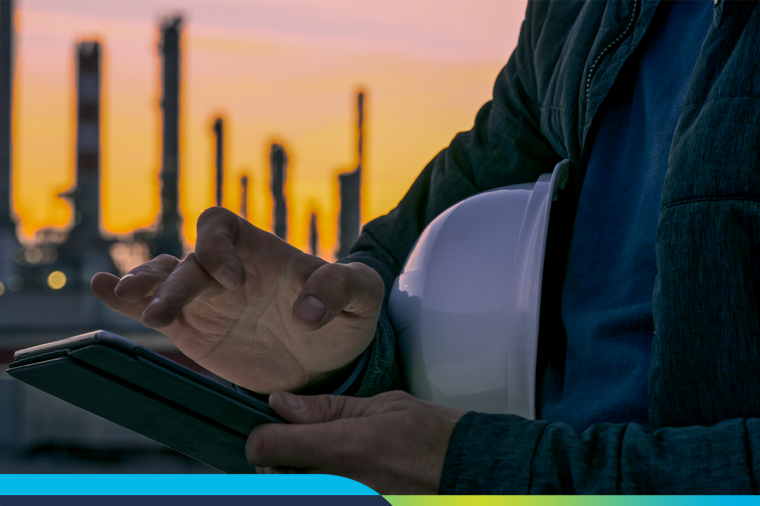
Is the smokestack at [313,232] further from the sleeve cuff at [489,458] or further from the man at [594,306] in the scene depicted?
the sleeve cuff at [489,458]

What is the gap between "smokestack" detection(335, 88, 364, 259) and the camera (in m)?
13.8

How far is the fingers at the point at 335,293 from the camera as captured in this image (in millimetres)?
846

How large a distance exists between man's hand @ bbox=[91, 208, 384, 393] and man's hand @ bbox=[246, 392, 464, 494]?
12 cm

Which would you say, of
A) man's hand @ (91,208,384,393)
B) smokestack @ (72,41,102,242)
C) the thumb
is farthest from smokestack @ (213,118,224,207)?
the thumb

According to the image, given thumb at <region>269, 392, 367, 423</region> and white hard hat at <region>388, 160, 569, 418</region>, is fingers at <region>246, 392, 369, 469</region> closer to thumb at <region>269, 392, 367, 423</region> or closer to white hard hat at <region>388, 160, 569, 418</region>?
thumb at <region>269, 392, 367, 423</region>

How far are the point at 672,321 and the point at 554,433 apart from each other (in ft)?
0.84

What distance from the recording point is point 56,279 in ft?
48.4

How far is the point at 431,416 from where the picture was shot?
824mm

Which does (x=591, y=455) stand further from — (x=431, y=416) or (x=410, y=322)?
(x=410, y=322)

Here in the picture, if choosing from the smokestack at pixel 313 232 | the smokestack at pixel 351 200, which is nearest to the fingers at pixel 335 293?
the smokestack at pixel 351 200

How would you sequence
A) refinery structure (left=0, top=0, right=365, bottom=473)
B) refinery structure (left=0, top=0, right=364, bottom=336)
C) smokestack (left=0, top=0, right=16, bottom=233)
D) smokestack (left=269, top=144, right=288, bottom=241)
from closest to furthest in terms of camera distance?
refinery structure (left=0, top=0, right=365, bottom=473), refinery structure (left=0, top=0, right=364, bottom=336), smokestack (left=0, top=0, right=16, bottom=233), smokestack (left=269, top=144, right=288, bottom=241)

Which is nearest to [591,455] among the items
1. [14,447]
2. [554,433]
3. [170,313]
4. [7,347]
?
[554,433]

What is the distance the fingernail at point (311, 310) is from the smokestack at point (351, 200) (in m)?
12.6

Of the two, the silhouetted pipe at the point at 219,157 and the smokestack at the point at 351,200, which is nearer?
the smokestack at the point at 351,200
